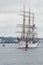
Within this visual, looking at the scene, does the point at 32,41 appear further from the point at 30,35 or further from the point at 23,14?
the point at 23,14

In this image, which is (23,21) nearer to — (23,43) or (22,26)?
(22,26)

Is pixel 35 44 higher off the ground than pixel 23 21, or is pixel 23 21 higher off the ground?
pixel 23 21

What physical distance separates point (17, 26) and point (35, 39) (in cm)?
1426

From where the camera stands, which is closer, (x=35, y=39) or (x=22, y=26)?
(x=22, y=26)

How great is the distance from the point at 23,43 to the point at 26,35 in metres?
5.56

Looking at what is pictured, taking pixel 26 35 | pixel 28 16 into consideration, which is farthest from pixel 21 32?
pixel 28 16

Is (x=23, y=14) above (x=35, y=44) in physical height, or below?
above

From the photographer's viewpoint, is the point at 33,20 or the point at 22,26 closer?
the point at 22,26

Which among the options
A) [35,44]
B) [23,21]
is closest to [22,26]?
[23,21]

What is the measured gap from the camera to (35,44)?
167 meters

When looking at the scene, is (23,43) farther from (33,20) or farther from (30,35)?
(33,20)

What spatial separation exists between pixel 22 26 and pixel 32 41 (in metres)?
9.95

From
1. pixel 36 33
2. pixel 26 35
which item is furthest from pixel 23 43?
pixel 36 33

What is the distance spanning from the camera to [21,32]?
15712 cm
